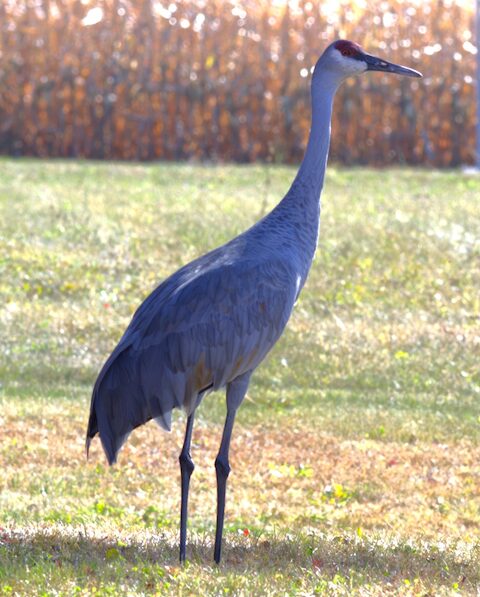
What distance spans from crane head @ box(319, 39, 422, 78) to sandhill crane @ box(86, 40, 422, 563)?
1.02 metres

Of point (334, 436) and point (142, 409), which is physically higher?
point (142, 409)

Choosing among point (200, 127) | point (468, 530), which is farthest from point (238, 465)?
point (200, 127)

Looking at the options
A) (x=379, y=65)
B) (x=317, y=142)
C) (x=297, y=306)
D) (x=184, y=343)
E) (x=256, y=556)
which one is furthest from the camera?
(x=297, y=306)

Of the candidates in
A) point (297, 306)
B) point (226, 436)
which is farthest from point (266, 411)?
point (226, 436)

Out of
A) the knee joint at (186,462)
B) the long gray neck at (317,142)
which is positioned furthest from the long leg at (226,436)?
the long gray neck at (317,142)

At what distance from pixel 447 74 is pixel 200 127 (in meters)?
3.80

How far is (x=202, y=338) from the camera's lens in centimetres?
671

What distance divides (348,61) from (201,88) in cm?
1467

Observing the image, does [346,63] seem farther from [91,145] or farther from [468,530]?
[91,145]

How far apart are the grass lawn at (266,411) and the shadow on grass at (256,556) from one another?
0.02 meters

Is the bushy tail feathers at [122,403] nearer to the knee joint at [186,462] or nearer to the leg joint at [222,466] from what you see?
the knee joint at [186,462]

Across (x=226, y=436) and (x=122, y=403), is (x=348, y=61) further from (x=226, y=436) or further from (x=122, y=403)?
(x=122, y=403)

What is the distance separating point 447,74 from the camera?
22.3 m

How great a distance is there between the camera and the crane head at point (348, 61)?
25.0ft
